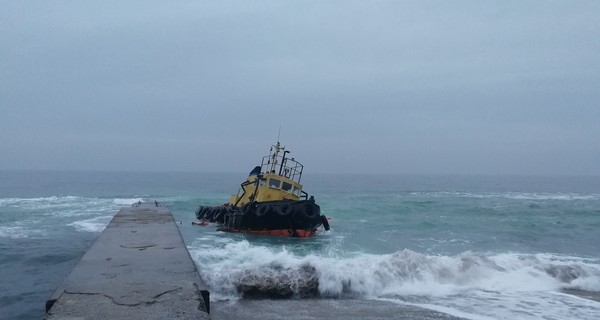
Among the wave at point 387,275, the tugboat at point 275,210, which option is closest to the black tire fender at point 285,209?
the tugboat at point 275,210

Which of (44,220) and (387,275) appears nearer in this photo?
(387,275)

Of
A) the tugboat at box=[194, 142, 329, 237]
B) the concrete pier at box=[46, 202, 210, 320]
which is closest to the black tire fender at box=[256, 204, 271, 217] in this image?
the tugboat at box=[194, 142, 329, 237]

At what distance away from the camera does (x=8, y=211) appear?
2892 centimetres

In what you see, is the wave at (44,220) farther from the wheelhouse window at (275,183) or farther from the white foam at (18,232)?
the wheelhouse window at (275,183)

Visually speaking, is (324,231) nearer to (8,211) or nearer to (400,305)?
(400,305)

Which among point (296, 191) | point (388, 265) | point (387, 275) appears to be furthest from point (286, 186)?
point (387, 275)

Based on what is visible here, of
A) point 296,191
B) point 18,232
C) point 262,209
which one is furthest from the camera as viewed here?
point 296,191

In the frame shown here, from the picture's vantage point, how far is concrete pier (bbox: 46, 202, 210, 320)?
538 cm

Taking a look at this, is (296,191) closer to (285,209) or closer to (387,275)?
(285,209)

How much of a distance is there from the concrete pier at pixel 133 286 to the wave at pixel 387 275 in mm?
1445

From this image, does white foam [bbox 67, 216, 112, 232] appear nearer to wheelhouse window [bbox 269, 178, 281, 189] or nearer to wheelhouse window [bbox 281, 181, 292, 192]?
wheelhouse window [bbox 269, 178, 281, 189]

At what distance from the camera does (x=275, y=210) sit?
798 inches

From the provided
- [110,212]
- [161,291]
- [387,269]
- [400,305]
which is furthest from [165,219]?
[110,212]

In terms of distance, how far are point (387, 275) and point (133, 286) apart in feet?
20.8
